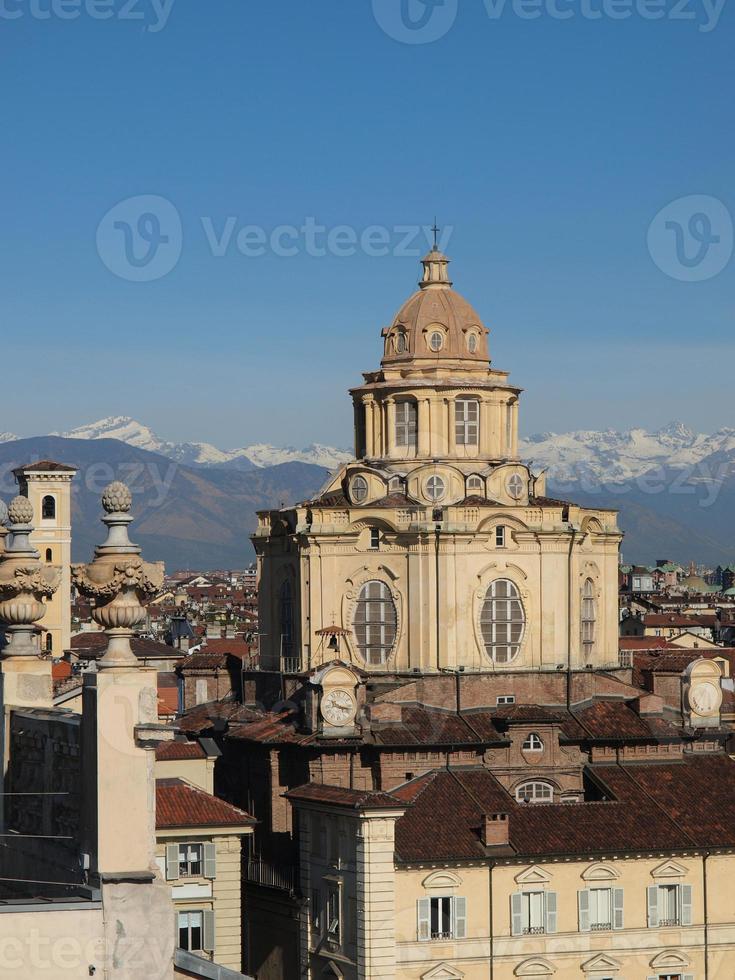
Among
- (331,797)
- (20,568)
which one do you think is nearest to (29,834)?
(20,568)

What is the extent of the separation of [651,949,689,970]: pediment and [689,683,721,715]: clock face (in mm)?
Answer: 12254

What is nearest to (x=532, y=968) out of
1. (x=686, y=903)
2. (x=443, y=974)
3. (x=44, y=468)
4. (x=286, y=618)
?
(x=443, y=974)

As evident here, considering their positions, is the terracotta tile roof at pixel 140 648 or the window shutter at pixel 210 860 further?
the terracotta tile roof at pixel 140 648

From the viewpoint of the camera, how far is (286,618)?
268ft

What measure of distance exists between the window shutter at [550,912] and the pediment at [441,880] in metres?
2.99

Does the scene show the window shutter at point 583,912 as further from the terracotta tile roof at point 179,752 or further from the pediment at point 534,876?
the terracotta tile roof at point 179,752

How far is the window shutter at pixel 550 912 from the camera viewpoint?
6900 cm

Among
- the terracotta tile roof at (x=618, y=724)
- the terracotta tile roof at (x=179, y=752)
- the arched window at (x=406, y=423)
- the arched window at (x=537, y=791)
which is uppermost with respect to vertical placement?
the arched window at (x=406, y=423)

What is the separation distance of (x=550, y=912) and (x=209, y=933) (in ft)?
33.5

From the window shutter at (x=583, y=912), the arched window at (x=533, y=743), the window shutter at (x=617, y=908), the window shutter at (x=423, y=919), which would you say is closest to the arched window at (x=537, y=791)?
the arched window at (x=533, y=743)

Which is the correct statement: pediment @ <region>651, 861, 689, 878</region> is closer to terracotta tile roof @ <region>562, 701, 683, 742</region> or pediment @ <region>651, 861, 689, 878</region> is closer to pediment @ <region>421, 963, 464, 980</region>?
terracotta tile roof @ <region>562, 701, 683, 742</region>

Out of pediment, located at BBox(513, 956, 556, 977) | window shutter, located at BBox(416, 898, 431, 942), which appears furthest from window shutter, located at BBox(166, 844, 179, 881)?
pediment, located at BBox(513, 956, 556, 977)

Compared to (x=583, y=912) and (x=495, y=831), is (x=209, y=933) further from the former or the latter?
(x=583, y=912)

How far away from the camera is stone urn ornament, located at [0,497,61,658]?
111ft
